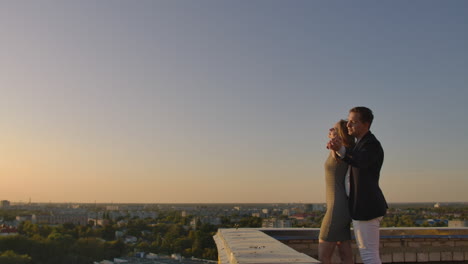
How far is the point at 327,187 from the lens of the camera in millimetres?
2543

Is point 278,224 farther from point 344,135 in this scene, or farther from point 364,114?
point 364,114

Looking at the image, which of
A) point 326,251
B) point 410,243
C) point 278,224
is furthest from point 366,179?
point 278,224

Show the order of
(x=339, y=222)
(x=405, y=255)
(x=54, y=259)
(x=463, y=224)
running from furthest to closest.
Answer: (x=54, y=259)
(x=463, y=224)
(x=405, y=255)
(x=339, y=222)

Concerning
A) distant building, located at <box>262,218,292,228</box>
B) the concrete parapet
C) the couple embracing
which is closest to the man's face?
the couple embracing

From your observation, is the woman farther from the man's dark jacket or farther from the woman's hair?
the man's dark jacket

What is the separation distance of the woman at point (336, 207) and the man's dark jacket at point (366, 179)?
0.99ft

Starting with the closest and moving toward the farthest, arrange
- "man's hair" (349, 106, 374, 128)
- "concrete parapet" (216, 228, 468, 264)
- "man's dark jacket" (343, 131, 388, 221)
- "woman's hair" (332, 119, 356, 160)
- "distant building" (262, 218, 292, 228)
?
"man's dark jacket" (343, 131, 388, 221)
"man's hair" (349, 106, 374, 128)
"woman's hair" (332, 119, 356, 160)
"concrete parapet" (216, 228, 468, 264)
"distant building" (262, 218, 292, 228)

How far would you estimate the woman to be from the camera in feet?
8.09

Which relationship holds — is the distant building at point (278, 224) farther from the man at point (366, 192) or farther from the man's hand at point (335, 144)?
the man's hand at point (335, 144)

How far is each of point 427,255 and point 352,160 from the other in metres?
2.37

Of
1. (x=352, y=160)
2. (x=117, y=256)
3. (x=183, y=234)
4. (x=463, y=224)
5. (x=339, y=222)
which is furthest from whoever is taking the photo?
(x=183, y=234)

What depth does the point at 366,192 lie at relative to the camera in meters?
2.10

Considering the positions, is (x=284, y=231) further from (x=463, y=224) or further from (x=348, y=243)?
(x=463, y=224)

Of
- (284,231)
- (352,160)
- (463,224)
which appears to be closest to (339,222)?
(352,160)
